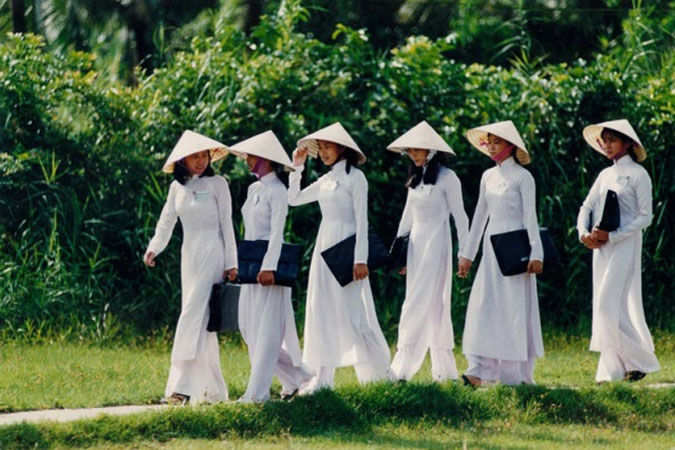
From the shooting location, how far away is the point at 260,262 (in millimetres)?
10055

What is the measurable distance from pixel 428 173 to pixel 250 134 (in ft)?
14.5

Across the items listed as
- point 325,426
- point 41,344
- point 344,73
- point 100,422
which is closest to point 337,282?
point 325,426

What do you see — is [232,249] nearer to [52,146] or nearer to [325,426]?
[325,426]

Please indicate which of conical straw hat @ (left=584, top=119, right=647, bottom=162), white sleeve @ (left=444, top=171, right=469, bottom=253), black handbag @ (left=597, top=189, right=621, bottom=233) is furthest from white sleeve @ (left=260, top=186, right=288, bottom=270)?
conical straw hat @ (left=584, top=119, right=647, bottom=162)

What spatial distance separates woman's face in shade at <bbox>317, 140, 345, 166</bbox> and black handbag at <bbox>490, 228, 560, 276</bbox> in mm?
1322

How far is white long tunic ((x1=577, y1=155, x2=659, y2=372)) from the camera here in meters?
11.2

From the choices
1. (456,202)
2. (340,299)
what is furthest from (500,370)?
(340,299)

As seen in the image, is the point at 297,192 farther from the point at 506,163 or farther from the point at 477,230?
the point at 506,163

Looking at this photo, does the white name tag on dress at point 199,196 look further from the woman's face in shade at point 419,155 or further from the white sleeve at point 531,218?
the white sleeve at point 531,218

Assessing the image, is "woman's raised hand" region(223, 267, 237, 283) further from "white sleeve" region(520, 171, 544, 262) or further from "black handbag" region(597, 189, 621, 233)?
"black handbag" region(597, 189, 621, 233)

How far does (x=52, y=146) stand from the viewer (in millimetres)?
15094

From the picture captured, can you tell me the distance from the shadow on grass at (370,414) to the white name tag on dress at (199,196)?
154 cm

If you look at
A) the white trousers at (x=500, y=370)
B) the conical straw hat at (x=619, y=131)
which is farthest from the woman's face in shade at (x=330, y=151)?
the conical straw hat at (x=619, y=131)

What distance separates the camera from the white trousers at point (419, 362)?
35.9 feet
